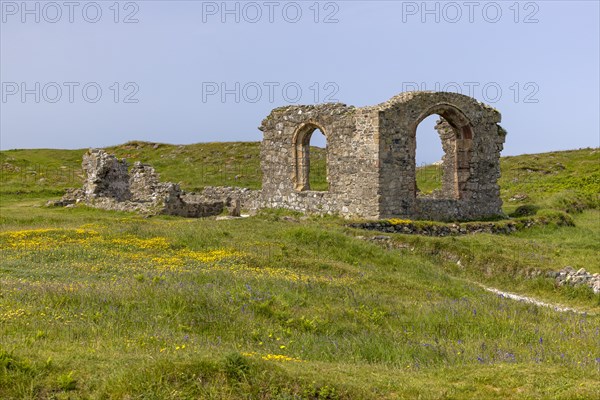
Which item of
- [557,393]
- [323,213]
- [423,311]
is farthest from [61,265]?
[323,213]

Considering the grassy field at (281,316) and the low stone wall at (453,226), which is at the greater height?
the low stone wall at (453,226)

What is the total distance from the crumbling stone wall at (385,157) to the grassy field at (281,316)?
3129 millimetres

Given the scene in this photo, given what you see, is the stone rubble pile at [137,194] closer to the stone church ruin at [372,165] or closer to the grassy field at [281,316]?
the stone church ruin at [372,165]

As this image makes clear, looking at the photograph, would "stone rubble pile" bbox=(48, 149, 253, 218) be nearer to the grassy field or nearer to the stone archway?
the stone archway

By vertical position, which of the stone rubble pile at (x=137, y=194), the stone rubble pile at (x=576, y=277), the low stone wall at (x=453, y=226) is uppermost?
the stone rubble pile at (x=137, y=194)

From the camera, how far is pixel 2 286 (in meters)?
9.95

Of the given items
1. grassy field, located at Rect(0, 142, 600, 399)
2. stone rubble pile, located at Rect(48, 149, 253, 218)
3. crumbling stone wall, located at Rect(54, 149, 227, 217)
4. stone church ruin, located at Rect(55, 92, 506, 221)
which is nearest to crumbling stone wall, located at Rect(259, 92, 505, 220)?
stone church ruin, located at Rect(55, 92, 506, 221)

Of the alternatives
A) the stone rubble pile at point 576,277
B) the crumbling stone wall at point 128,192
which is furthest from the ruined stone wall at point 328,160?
the stone rubble pile at point 576,277

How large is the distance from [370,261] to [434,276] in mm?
1799

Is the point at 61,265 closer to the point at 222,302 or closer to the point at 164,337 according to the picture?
the point at 222,302

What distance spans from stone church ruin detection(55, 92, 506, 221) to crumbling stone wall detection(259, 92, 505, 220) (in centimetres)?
4

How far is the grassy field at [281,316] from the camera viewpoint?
242 inches

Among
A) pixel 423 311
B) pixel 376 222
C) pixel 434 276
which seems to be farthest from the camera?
pixel 376 222

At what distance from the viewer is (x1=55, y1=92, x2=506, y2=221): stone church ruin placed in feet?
79.9
